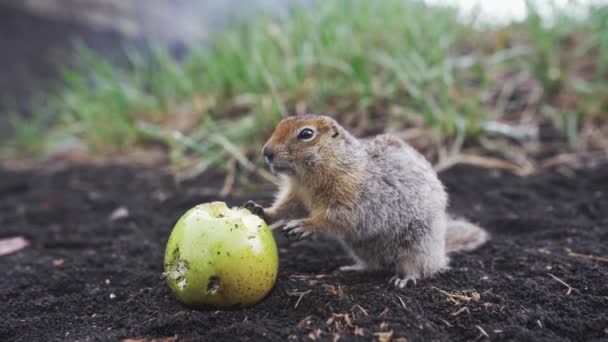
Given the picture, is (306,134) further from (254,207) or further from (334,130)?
(254,207)

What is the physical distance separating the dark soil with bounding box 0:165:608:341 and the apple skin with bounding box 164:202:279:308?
9 centimetres

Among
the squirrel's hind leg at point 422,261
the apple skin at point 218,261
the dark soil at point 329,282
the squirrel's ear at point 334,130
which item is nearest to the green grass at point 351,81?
the dark soil at point 329,282

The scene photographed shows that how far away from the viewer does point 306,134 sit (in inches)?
96.4

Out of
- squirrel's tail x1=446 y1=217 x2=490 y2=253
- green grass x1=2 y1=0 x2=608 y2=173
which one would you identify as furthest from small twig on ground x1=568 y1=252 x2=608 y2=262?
green grass x1=2 y1=0 x2=608 y2=173

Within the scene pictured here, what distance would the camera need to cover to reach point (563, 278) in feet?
7.34

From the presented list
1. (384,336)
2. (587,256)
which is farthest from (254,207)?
(587,256)

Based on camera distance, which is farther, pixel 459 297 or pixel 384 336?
pixel 459 297

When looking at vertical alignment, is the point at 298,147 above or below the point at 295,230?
above

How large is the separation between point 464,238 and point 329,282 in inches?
37.8

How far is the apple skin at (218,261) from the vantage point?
1787 mm

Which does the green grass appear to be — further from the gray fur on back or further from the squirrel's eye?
the gray fur on back

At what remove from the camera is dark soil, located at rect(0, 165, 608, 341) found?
5.86ft

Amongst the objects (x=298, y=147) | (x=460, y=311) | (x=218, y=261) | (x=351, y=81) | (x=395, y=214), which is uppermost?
(x=351, y=81)

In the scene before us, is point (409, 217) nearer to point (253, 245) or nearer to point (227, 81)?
point (253, 245)
